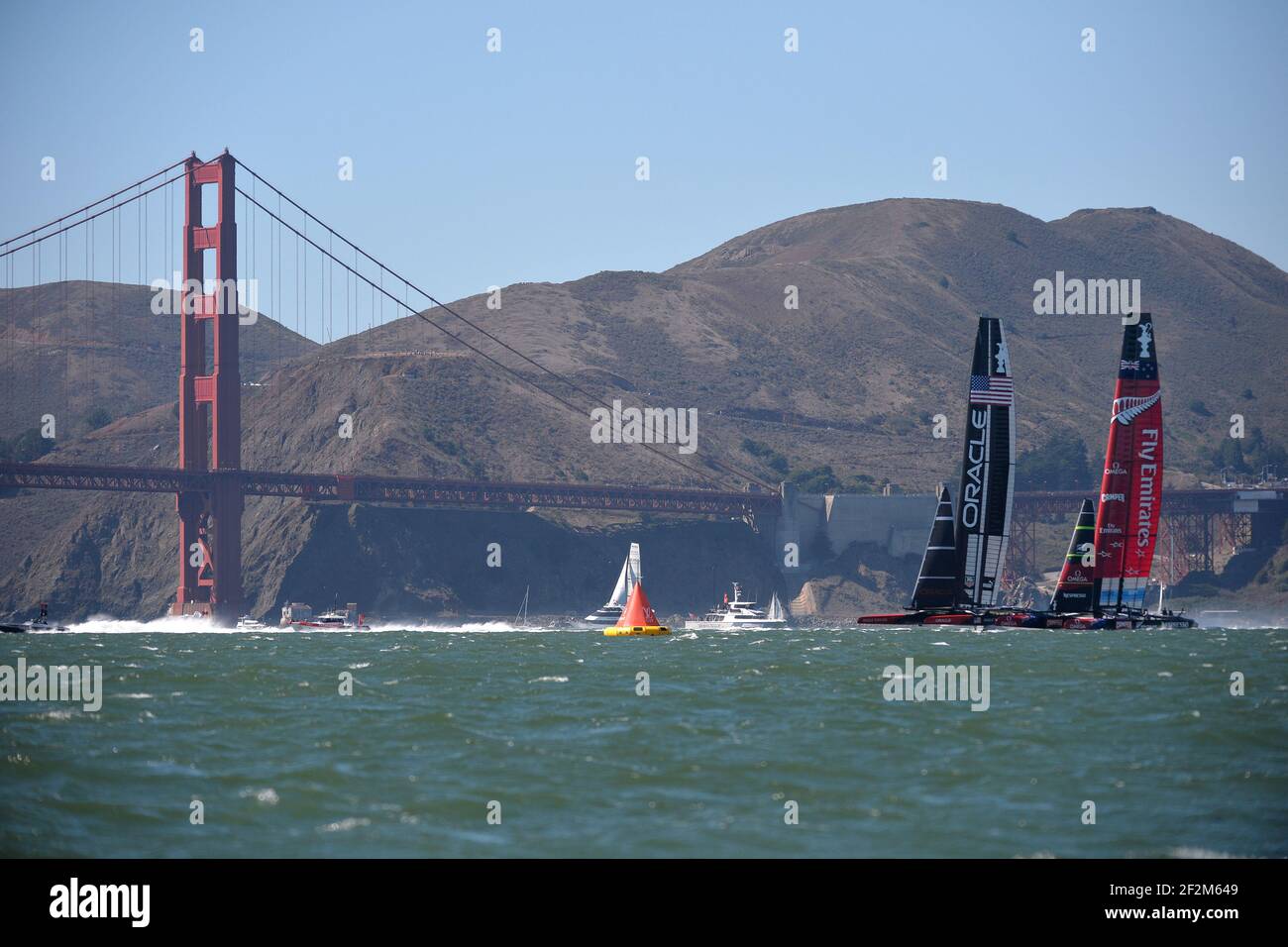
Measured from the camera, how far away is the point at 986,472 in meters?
69.2

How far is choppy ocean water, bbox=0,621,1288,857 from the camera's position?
18.0 meters

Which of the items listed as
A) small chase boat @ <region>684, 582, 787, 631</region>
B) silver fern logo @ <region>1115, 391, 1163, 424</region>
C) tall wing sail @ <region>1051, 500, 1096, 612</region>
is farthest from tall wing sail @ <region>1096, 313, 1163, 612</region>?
small chase boat @ <region>684, 582, 787, 631</region>

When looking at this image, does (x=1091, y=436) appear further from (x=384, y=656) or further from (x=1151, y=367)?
(x=384, y=656)

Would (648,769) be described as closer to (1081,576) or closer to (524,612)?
(1081,576)

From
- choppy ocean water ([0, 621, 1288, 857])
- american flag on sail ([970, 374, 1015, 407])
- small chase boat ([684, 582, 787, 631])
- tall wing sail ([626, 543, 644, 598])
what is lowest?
small chase boat ([684, 582, 787, 631])

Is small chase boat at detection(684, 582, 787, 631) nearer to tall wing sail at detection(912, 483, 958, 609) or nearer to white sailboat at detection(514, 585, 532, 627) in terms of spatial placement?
white sailboat at detection(514, 585, 532, 627)

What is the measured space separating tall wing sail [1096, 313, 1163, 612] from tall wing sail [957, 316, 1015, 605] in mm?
4045

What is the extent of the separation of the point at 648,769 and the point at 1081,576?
5335cm

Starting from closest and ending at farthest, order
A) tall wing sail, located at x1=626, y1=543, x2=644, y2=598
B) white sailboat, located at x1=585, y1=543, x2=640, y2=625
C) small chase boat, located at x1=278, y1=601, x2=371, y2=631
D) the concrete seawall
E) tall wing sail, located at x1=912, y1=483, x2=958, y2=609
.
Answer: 1. tall wing sail, located at x1=912, y1=483, x2=958, y2=609
2. small chase boat, located at x1=278, y1=601, x2=371, y2=631
3. tall wing sail, located at x1=626, y1=543, x2=644, y2=598
4. white sailboat, located at x1=585, y1=543, x2=640, y2=625
5. the concrete seawall

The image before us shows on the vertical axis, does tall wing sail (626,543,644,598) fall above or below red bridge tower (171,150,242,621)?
below

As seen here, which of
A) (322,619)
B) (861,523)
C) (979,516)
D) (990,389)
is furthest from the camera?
(861,523)

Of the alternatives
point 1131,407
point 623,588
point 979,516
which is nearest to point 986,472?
point 979,516

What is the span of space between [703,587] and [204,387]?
1706 inches
